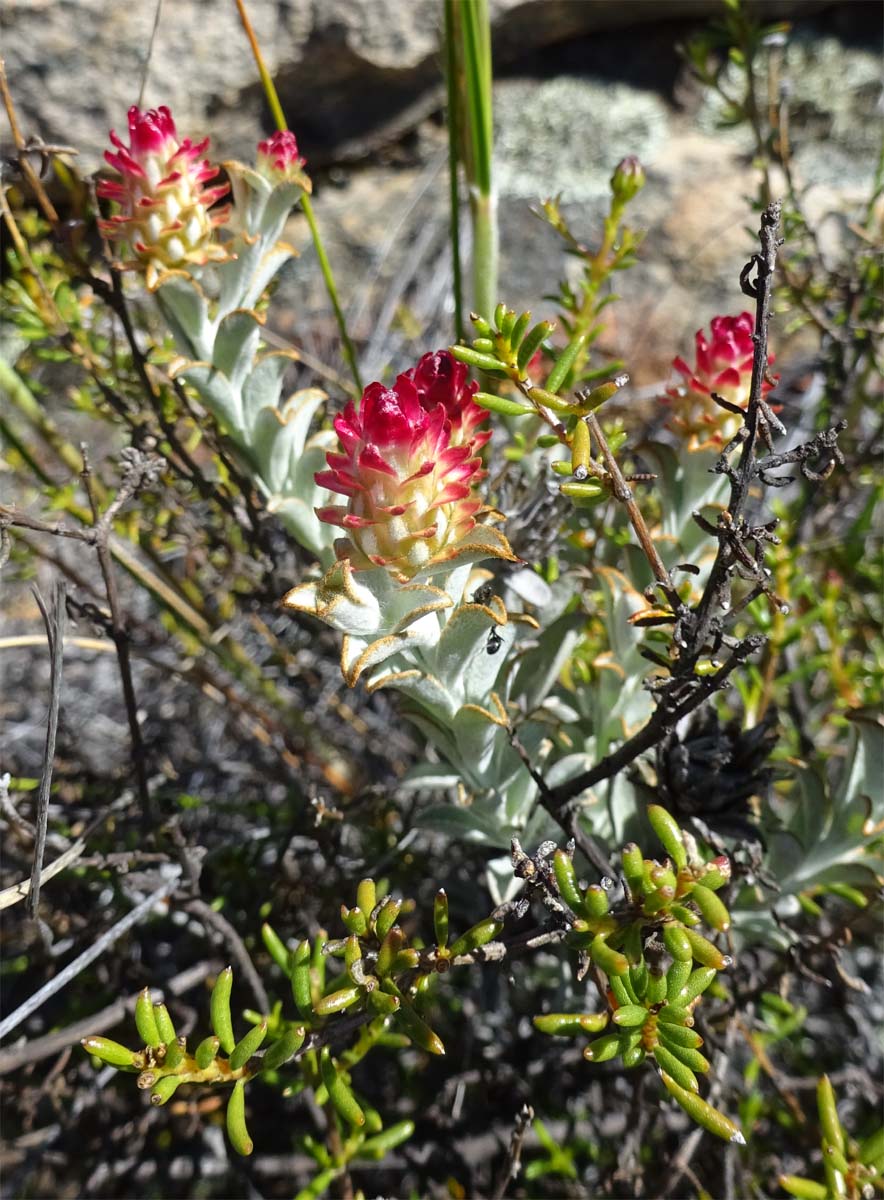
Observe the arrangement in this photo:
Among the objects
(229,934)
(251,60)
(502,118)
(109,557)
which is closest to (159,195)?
(109,557)

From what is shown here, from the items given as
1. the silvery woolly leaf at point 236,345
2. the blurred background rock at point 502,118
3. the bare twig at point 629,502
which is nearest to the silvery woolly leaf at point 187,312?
the silvery woolly leaf at point 236,345

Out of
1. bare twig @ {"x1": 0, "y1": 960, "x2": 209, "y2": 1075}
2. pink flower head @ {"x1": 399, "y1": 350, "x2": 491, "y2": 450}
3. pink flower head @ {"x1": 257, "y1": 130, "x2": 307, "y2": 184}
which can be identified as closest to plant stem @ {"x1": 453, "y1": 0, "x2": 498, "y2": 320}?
pink flower head @ {"x1": 257, "y1": 130, "x2": 307, "y2": 184}

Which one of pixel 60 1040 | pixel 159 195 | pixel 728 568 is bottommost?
pixel 60 1040

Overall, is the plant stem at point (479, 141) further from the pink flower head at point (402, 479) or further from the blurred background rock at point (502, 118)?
the blurred background rock at point (502, 118)

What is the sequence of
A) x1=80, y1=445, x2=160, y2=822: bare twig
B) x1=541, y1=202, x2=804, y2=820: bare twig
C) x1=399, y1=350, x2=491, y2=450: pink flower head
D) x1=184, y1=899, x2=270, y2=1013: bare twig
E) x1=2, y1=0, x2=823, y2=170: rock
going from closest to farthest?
x1=541, y1=202, x2=804, y2=820: bare twig < x1=399, y1=350, x2=491, y2=450: pink flower head < x1=80, y1=445, x2=160, y2=822: bare twig < x1=184, y1=899, x2=270, y2=1013: bare twig < x1=2, y1=0, x2=823, y2=170: rock

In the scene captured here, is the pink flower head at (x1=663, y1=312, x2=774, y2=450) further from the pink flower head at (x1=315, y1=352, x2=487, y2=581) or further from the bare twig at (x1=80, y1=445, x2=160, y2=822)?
the bare twig at (x1=80, y1=445, x2=160, y2=822)

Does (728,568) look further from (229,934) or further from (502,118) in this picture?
(502,118)
